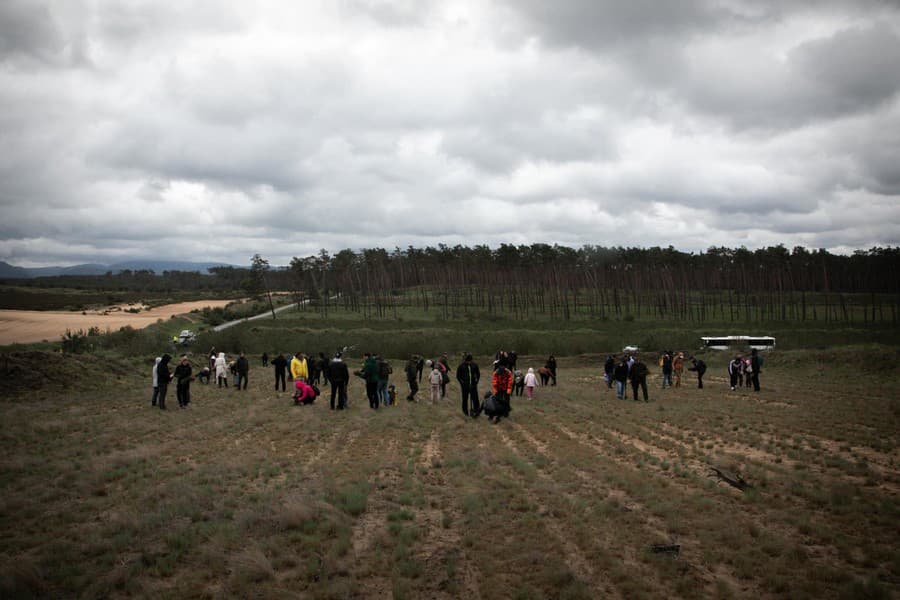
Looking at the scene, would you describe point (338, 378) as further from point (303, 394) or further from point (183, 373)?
point (183, 373)

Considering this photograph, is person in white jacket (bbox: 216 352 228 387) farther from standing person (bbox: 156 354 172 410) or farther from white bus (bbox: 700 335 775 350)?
white bus (bbox: 700 335 775 350)

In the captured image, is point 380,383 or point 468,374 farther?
point 380,383

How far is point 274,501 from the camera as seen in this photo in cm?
913

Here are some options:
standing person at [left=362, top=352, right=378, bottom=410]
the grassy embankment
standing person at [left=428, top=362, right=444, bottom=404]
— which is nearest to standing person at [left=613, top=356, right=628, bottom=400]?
the grassy embankment

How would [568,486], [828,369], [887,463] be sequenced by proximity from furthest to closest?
[828,369] < [887,463] < [568,486]

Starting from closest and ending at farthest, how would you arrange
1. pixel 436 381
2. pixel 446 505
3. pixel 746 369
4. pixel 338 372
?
pixel 446 505
pixel 338 372
pixel 436 381
pixel 746 369

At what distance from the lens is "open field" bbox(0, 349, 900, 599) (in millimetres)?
6531

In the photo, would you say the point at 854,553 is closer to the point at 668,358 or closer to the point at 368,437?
the point at 368,437

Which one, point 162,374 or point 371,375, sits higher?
point 162,374

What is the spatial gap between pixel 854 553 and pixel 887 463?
565cm

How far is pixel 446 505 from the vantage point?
30.5ft

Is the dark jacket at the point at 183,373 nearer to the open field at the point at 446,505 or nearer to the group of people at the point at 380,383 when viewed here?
the group of people at the point at 380,383

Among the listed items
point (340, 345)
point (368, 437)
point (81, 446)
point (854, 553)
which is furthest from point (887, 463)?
point (340, 345)

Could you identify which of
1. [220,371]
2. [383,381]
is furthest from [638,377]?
[220,371]
